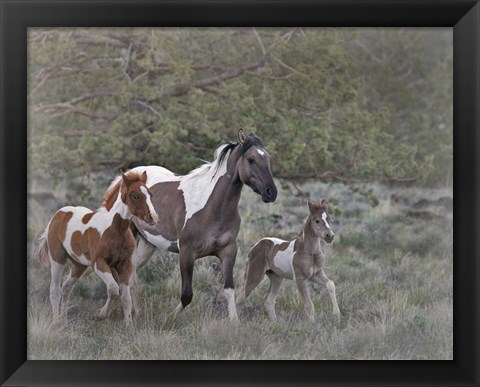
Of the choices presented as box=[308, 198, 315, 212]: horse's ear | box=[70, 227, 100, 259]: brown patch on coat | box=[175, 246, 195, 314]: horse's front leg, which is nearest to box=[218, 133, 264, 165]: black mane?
box=[308, 198, 315, 212]: horse's ear

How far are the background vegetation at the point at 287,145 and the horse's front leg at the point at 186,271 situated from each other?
0.30ft

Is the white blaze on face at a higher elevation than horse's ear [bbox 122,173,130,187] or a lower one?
higher

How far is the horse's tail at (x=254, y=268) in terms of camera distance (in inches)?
191

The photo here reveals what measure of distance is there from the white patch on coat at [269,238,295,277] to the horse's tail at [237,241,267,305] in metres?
0.09

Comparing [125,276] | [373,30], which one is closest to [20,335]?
[125,276]

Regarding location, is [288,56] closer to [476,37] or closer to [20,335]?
[476,37]

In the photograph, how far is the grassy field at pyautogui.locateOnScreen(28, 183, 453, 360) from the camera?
466 centimetres

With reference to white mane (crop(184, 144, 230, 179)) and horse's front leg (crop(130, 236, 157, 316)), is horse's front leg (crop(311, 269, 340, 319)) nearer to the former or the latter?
white mane (crop(184, 144, 230, 179))

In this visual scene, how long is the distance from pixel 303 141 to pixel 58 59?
1.61 metres

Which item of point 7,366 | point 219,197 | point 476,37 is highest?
point 476,37

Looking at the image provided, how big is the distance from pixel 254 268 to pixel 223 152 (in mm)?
731

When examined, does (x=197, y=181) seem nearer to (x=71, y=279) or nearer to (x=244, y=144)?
(x=244, y=144)

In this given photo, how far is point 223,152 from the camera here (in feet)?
15.2

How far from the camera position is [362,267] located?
17.0 feet
